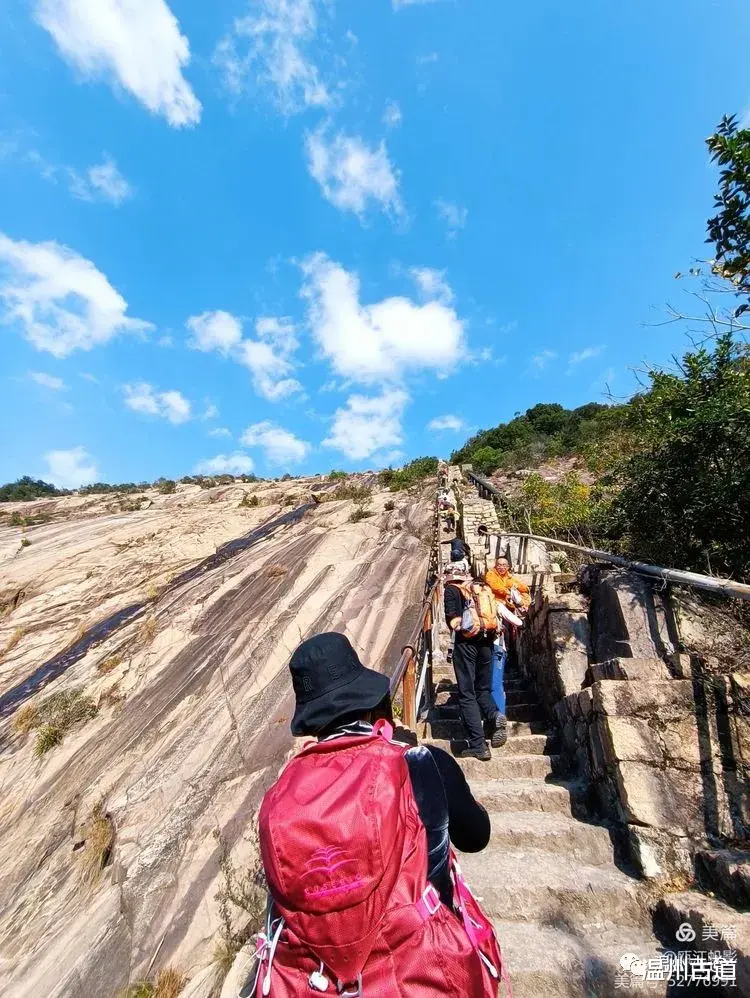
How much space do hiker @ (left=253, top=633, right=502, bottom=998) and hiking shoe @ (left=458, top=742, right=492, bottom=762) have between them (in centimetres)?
260

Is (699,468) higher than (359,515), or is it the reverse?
(699,468)

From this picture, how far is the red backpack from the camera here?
1.27 meters

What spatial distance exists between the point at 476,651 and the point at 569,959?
86.0 inches

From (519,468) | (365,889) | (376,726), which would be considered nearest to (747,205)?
(376,726)

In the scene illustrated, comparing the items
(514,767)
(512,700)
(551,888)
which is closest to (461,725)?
(514,767)

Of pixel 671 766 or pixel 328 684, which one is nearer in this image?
pixel 328 684

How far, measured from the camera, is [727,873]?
2518 mm

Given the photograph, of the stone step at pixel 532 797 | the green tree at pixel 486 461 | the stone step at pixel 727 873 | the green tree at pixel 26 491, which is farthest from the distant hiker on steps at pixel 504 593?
the green tree at pixel 26 491

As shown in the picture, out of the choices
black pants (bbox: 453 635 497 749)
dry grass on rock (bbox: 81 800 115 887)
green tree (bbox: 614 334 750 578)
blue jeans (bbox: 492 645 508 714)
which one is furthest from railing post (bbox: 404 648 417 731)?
dry grass on rock (bbox: 81 800 115 887)

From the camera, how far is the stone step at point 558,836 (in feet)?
9.95

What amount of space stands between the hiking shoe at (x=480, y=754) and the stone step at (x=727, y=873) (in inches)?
61.0

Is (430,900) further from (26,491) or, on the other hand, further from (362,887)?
(26,491)

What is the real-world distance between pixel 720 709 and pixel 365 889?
2.84m

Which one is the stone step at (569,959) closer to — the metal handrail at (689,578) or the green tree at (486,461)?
the metal handrail at (689,578)
